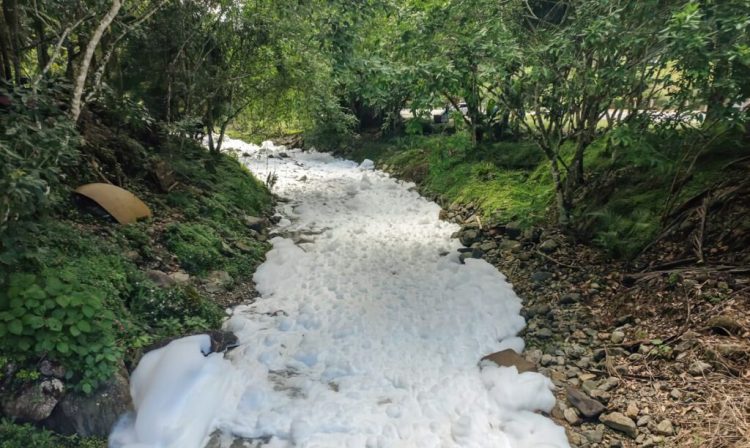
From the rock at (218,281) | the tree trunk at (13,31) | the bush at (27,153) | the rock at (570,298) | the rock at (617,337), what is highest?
the tree trunk at (13,31)

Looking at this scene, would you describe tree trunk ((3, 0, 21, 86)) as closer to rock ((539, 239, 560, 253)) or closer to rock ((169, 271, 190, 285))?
rock ((169, 271, 190, 285))

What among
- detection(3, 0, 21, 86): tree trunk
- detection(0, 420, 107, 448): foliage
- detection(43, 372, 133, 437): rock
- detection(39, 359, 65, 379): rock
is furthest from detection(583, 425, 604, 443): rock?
detection(3, 0, 21, 86): tree trunk

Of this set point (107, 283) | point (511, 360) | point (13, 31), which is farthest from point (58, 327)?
point (511, 360)

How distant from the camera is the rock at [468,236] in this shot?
7.15m

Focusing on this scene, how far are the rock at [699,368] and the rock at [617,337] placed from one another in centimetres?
65

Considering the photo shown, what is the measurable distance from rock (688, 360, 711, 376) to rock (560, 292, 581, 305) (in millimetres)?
1470

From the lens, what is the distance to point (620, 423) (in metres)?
3.24

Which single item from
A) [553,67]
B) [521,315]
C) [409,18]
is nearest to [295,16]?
[409,18]

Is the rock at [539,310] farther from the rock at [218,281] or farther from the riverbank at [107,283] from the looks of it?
the rock at [218,281]

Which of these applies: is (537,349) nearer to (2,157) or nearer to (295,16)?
(2,157)

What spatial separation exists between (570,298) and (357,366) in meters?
2.68

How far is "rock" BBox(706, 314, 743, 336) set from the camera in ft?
11.2

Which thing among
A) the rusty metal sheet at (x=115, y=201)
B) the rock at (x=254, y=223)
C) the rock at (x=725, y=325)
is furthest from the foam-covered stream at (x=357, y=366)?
the rusty metal sheet at (x=115, y=201)

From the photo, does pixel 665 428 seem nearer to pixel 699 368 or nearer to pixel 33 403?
pixel 699 368
